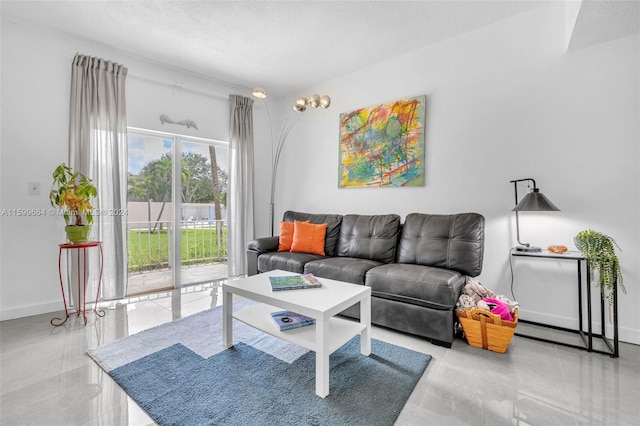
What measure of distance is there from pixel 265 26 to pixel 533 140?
8.40ft

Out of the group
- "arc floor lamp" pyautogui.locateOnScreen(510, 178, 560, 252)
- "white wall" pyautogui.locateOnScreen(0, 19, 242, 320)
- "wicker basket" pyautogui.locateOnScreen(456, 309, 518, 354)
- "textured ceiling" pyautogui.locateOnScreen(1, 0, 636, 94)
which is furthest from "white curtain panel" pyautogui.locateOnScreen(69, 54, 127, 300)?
"arc floor lamp" pyautogui.locateOnScreen(510, 178, 560, 252)

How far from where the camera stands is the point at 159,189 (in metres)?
3.48

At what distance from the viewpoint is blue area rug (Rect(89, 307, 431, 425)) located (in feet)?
4.50

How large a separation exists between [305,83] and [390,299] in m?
3.09

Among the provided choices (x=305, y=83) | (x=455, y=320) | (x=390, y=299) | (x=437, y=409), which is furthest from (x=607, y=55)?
(x=305, y=83)

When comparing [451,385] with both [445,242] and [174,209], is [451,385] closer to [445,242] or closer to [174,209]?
[445,242]

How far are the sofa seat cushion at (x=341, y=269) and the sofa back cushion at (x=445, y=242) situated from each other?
0.38 metres

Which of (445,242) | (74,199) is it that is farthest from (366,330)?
(74,199)

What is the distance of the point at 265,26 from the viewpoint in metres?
2.68

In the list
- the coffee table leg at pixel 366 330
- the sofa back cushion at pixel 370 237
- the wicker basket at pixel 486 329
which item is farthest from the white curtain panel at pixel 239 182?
the wicker basket at pixel 486 329

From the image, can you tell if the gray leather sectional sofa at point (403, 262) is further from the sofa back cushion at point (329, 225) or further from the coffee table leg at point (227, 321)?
the coffee table leg at point (227, 321)

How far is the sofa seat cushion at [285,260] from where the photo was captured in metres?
2.90

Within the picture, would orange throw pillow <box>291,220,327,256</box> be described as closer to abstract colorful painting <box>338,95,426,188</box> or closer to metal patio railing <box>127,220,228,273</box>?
abstract colorful painting <box>338,95,426,188</box>

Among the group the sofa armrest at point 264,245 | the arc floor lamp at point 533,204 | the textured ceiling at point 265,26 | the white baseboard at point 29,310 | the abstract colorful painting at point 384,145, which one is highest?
the textured ceiling at point 265,26
